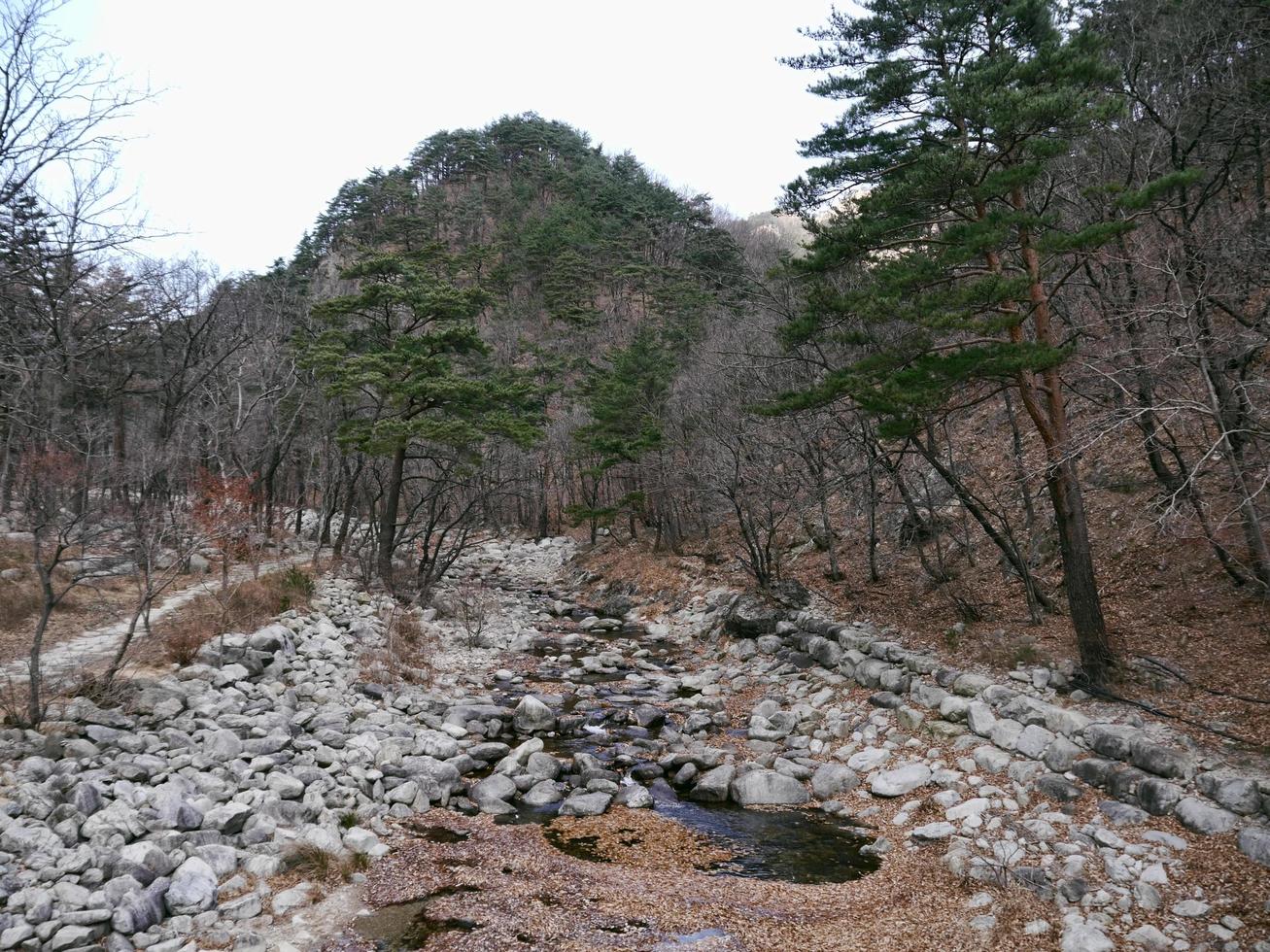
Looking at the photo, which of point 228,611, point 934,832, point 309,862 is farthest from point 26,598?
point 934,832

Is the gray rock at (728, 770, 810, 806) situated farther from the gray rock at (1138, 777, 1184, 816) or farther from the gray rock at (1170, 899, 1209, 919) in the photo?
the gray rock at (1170, 899, 1209, 919)

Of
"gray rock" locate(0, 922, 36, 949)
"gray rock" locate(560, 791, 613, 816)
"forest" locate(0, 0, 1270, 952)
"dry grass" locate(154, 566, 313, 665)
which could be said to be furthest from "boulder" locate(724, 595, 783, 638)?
"gray rock" locate(0, 922, 36, 949)

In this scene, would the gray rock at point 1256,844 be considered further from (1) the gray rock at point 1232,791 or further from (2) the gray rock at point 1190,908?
(2) the gray rock at point 1190,908

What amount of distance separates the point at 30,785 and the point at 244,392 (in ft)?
78.0

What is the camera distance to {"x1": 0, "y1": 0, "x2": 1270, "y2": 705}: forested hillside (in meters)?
8.71

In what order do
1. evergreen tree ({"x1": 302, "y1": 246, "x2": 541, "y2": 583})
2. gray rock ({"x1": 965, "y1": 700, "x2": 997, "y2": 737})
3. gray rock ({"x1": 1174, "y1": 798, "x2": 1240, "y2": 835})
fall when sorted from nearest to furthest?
gray rock ({"x1": 1174, "y1": 798, "x2": 1240, "y2": 835}) → gray rock ({"x1": 965, "y1": 700, "x2": 997, "y2": 737}) → evergreen tree ({"x1": 302, "y1": 246, "x2": 541, "y2": 583})

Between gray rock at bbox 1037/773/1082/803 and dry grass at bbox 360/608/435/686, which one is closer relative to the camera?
gray rock at bbox 1037/773/1082/803

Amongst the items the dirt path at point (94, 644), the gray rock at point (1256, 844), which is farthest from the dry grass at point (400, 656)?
the gray rock at point (1256, 844)

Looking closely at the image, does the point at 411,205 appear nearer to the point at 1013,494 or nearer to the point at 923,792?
the point at 1013,494

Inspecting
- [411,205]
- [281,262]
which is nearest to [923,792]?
[281,262]

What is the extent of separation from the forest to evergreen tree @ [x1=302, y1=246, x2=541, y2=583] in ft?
0.51

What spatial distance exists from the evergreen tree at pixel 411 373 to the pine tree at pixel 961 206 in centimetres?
1089

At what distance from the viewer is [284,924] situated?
628 centimetres

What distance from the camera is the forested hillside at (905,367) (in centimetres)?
871
